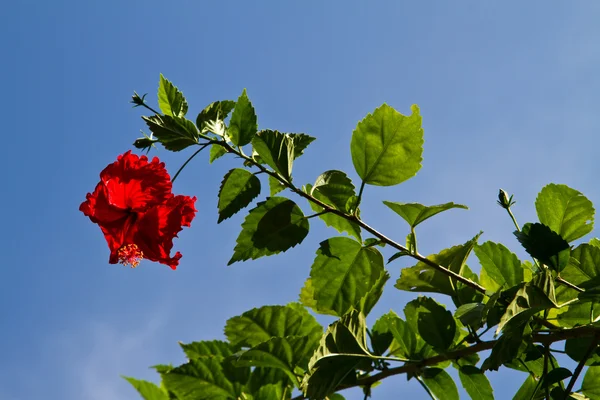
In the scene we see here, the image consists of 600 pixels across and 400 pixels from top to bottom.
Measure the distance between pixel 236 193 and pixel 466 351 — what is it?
0.74m

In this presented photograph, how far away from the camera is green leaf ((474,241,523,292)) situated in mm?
1738

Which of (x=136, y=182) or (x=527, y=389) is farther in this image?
(x=136, y=182)

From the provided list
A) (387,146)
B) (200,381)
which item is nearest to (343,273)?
(387,146)

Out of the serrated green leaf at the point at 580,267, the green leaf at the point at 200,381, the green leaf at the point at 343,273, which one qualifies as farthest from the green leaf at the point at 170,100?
the serrated green leaf at the point at 580,267

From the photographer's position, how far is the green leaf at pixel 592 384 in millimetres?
1735

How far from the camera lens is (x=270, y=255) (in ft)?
5.76

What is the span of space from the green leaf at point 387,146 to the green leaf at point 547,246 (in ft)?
1.14

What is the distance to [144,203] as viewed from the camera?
2.08 metres

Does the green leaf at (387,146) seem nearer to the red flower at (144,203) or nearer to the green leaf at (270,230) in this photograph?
the green leaf at (270,230)

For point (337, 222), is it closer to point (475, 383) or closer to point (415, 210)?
point (415, 210)

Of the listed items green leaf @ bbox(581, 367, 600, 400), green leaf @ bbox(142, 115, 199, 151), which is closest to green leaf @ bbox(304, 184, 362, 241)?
green leaf @ bbox(142, 115, 199, 151)

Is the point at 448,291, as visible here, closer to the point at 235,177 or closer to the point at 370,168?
the point at 370,168

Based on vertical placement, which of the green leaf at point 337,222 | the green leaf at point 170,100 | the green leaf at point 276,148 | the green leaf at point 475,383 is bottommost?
the green leaf at point 475,383

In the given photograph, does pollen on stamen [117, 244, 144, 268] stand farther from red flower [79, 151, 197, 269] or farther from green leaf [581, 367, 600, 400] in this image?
green leaf [581, 367, 600, 400]
